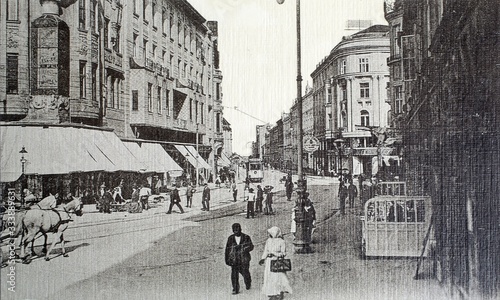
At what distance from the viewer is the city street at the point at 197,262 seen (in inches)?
188

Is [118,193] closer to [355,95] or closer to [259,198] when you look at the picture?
[259,198]

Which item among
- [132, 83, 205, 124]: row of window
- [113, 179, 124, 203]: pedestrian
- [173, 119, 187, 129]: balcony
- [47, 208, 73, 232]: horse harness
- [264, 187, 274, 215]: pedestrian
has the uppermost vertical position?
[132, 83, 205, 124]: row of window

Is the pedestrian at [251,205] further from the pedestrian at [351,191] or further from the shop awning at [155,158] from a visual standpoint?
the pedestrian at [351,191]

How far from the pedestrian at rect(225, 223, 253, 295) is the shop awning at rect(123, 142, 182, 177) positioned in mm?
1290

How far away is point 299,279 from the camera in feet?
15.7

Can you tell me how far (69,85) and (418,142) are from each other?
4200mm

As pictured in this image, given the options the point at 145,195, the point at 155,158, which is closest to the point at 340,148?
the point at 155,158

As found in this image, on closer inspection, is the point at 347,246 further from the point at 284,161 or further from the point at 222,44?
Result: the point at 222,44

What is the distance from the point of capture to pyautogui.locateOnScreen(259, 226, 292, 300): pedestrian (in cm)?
447

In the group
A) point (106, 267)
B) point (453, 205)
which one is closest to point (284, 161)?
point (453, 205)

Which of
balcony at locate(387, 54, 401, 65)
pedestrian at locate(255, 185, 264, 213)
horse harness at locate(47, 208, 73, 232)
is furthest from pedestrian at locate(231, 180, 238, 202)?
balcony at locate(387, 54, 401, 65)

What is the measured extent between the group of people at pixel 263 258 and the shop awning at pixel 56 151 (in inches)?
60.7

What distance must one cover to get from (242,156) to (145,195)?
A: 129cm

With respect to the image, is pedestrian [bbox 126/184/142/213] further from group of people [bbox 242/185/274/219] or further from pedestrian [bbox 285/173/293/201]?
pedestrian [bbox 285/173/293/201]
